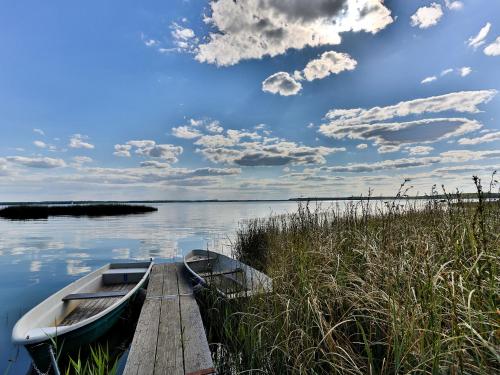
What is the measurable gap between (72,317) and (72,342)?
1537 millimetres

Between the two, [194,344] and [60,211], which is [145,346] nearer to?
[194,344]

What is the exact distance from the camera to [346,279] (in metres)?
3.20

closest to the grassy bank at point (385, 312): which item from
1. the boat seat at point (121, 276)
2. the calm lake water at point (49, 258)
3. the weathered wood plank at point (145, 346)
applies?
the weathered wood plank at point (145, 346)

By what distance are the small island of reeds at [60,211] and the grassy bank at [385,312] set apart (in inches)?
1685

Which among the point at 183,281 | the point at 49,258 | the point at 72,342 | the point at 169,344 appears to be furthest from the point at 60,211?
the point at 169,344

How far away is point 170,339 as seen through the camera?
3918 mm

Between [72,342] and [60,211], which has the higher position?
[60,211]

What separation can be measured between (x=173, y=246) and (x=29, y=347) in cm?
1344

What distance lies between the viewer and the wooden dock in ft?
10.6

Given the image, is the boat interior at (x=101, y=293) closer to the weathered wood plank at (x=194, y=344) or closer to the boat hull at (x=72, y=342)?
the boat hull at (x=72, y=342)

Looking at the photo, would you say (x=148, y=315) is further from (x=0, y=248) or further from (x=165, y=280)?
(x=0, y=248)

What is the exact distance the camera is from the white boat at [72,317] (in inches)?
144

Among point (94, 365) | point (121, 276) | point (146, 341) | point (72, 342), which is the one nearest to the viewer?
point (94, 365)

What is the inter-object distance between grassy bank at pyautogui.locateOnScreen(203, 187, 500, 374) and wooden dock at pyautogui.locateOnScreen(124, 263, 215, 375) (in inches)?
14.9
